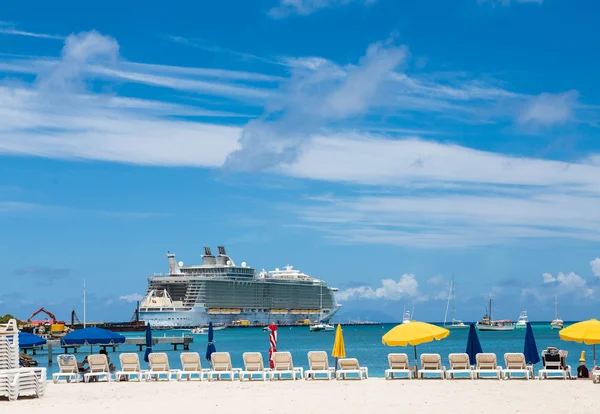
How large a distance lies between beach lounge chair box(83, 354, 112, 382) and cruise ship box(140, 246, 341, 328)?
104 meters

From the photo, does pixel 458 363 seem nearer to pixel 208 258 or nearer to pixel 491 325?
pixel 491 325

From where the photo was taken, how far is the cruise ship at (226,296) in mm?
124938

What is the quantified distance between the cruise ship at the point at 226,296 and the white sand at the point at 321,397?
107 meters

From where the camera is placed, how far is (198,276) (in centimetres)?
12756

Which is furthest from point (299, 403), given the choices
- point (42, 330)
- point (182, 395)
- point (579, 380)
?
point (42, 330)

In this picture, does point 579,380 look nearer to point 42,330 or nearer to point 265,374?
point 265,374

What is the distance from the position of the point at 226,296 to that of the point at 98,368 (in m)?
109

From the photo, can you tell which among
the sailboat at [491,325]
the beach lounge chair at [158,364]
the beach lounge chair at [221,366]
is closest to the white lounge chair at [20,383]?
the beach lounge chair at [158,364]

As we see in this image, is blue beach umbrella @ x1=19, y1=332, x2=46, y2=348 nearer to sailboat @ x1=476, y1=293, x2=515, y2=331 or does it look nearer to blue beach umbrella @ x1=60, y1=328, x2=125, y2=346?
blue beach umbrella @ x1=60, y1=328, x2=125, y2=346

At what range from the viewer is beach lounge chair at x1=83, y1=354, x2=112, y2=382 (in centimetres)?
1983

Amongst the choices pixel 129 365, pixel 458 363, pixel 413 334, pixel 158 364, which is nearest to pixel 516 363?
pixel 458 363

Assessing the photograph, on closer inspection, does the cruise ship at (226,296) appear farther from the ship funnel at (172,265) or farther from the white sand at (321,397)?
the white sand at (321,397)

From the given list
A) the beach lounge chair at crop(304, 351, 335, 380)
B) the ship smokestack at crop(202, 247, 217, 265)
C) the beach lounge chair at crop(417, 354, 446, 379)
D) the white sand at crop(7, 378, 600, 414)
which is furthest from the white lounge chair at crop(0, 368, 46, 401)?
the ship smokestack at crop(202, 247, 217, 265)

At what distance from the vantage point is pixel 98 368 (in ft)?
66.4
